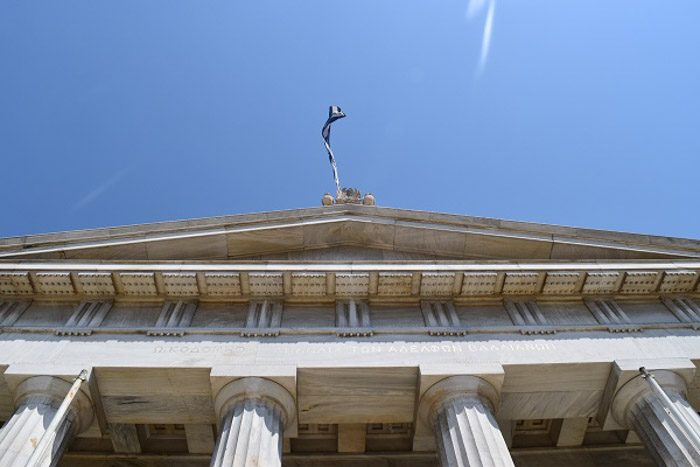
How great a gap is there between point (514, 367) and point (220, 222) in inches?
367

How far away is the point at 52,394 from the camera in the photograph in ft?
38.8

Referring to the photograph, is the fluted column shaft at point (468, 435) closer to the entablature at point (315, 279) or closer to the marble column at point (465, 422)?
the marble column at point (465, 422)

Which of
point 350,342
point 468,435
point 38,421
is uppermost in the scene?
point 350,342

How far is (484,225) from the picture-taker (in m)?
16.2

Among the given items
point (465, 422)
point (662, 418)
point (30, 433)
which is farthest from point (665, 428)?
point (30, 433)

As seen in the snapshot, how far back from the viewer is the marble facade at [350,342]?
12.0 metres

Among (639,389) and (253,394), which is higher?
(253,394)

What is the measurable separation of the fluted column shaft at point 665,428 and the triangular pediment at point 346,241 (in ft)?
15.2

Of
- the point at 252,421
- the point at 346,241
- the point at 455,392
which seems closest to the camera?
the point at 252,421

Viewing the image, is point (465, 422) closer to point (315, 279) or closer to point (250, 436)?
point (250, 436)

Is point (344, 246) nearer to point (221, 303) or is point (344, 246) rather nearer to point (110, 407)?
point (221, 303)

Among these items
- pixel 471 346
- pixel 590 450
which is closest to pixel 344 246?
pixel 471 346

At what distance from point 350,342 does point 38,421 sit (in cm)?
704

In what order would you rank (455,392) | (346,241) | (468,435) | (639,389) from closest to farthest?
(468,435), (455,392), (639,389), (346,241)
